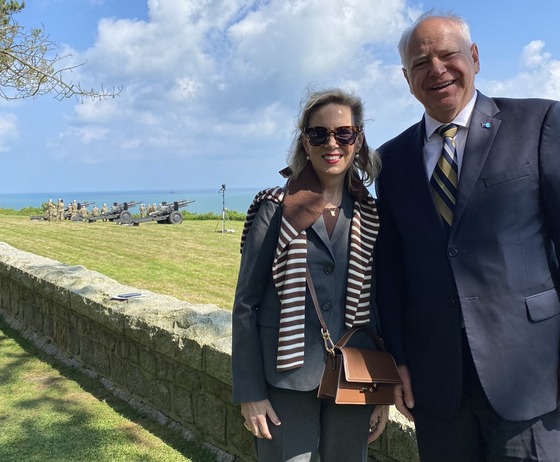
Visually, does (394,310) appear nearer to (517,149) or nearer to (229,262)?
(517,149)

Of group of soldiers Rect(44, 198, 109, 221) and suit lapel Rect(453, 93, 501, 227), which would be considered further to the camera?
group of soldiers Rect(44, 198, 109, 221)

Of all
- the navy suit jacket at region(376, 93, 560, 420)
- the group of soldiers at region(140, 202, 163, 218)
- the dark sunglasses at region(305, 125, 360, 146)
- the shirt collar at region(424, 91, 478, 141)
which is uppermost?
the shirt collar at region(424, 91, 478, 141)

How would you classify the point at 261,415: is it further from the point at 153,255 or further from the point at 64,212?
the point at 64,212

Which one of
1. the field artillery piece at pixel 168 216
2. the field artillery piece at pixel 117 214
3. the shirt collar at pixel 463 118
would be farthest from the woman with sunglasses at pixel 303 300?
the field artillery piece at pixel 117 214

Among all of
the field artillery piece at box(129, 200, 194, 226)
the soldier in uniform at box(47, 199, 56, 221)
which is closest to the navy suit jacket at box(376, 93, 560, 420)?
the field artillery piece at box(129, 200, 194, 226)

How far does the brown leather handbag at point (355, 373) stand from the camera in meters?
1.89

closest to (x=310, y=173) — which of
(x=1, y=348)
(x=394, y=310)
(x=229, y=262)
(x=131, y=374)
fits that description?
(x=394, y=310)

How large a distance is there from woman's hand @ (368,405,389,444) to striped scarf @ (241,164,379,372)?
0.37 m

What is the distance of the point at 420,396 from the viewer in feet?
6.30

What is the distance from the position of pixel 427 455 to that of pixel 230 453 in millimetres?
1679

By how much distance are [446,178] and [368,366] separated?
73cm

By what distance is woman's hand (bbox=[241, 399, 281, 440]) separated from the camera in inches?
76.9

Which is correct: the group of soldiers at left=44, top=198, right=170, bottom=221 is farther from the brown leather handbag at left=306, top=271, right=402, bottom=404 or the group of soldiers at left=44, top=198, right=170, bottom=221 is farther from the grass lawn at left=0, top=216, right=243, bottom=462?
the brown leather handbag at left=306, top=271, right=402, bottom=404

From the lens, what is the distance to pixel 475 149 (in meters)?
1.78
